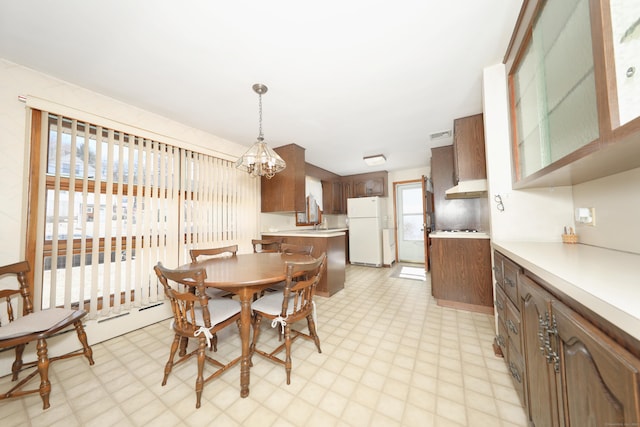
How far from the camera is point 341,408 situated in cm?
126

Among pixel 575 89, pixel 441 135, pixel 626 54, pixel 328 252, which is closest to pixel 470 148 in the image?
pixel 441 135

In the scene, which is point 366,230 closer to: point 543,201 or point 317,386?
point 543,201

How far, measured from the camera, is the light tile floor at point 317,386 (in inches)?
47.6

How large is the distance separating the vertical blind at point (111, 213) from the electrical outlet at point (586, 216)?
3.66m

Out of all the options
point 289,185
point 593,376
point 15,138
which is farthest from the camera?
point 289,185

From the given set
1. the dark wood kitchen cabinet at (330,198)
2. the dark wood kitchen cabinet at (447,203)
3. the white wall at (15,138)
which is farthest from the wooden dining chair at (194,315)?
the dark wood kitchen cabinet at (330,198)

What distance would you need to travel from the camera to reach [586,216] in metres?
1.44

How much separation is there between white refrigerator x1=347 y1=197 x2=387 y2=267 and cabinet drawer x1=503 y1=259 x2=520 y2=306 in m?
3.36

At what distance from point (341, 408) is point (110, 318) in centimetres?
235

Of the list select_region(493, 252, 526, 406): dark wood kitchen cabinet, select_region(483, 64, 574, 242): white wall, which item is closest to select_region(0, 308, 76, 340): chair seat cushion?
select_region(493, 252, 526, 406): dark wood kitchen cabinet

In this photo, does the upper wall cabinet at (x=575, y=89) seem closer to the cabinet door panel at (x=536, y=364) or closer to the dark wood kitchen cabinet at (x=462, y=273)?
the cabinet door panel at (x=536, y=364)

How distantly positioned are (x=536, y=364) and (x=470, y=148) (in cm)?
242

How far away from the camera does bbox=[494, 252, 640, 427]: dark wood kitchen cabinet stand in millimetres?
449

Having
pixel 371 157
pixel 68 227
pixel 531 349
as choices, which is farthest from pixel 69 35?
pixel 371 157
